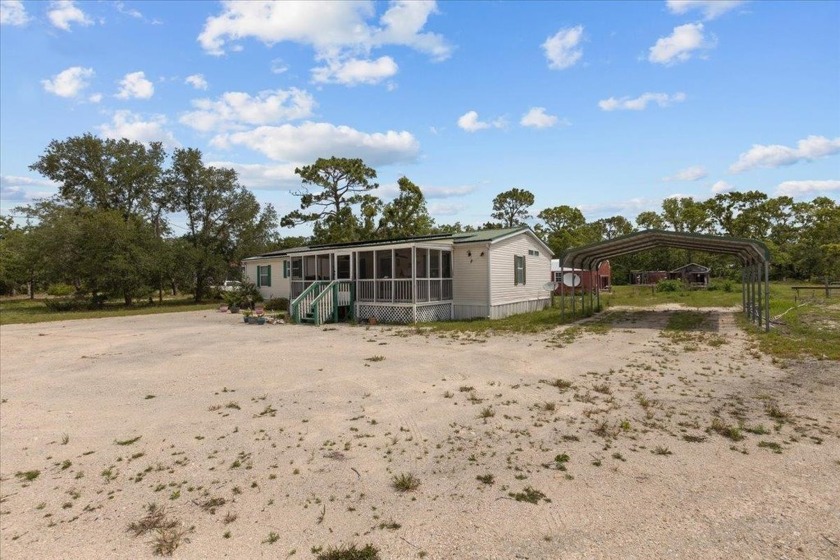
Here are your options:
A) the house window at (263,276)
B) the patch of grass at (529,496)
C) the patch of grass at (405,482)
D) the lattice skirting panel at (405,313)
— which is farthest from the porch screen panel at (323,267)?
the patch of grass at (529,496)

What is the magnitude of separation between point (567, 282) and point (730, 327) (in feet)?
18.5

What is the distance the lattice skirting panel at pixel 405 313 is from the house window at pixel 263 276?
10.8 m

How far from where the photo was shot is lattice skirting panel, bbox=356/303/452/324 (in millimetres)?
16047

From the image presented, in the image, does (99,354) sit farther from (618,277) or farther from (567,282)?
(618,277)

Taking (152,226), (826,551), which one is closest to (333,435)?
(826,551)

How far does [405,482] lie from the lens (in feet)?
12.9

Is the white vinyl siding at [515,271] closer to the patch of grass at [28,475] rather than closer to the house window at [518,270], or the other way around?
the house window at [518,270]

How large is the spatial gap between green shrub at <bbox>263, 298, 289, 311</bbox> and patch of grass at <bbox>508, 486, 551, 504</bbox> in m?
21.2

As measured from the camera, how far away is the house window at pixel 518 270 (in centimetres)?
1870

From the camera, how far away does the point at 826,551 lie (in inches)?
112

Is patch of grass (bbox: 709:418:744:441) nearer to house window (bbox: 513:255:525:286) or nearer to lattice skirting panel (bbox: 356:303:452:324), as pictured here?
lattice skirting panel (bbox: 356:303:452:324)

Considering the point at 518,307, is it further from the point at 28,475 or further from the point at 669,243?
the point at 28,475

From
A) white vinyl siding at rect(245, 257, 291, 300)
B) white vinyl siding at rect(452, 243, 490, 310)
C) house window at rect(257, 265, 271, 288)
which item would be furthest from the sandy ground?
house window at rect(257, 265, 271, 288)

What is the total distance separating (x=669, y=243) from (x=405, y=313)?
10123mm
